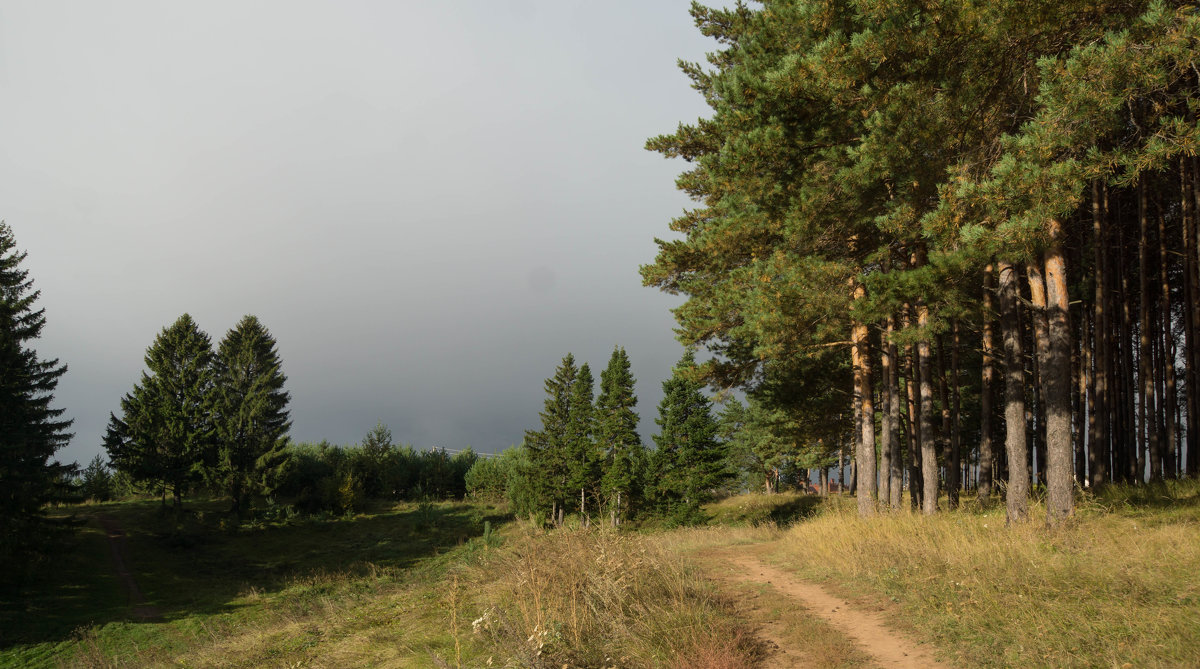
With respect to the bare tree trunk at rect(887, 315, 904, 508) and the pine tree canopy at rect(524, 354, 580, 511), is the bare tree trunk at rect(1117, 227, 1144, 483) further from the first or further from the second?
the pine tree canopy at rect(524, 354, 580, 511)

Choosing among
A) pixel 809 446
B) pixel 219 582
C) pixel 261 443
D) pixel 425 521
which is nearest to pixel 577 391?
pixel 425 521

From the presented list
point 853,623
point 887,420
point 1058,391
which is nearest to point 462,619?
point 853,623

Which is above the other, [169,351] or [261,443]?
[169,351]

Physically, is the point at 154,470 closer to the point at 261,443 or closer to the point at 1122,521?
the point at 261,443

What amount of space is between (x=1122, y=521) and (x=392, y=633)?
454 inches

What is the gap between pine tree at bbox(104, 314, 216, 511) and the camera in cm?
3738

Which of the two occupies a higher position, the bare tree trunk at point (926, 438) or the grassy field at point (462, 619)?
the bare tree trunk at point (926, 438)

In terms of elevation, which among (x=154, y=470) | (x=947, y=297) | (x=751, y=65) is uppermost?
(x=751, y=65)

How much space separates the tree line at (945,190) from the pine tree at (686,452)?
49.4 feet

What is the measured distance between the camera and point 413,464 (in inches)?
2343

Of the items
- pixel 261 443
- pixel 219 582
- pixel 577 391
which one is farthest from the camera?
pixel 261 443

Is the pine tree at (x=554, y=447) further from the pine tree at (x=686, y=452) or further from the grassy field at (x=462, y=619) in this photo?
the grassy field at (x=462, y=619)

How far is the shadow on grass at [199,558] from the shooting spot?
2180 centimetres

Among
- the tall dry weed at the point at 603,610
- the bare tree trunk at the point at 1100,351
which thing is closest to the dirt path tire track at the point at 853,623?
the tall dry weed at the point at 603,610
